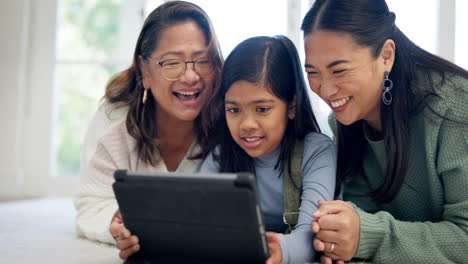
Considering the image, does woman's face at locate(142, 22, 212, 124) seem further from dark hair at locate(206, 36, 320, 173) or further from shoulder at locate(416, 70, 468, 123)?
shoulder at locate(416, 70, 468, 123)

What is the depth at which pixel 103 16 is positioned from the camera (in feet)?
9.77

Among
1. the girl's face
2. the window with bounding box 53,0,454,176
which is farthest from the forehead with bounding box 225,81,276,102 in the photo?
the window with bounding box 53,0,454,176

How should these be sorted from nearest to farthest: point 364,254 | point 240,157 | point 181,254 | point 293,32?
1. point 181,254
2. point 364,254
3. point 240,157
4. point 293,32

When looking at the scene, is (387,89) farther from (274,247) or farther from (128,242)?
(128,242)

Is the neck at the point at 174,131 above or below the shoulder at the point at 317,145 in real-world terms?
below

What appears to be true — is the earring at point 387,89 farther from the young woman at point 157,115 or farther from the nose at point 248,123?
the young woman at point 157,115

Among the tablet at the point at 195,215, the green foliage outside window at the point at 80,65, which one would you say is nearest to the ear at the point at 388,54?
the tablet at the point at 195,215

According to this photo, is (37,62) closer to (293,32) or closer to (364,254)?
(293,32)

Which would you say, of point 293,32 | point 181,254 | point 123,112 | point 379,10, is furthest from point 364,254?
point 293,32

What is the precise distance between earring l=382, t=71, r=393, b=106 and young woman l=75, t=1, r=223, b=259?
52 cm

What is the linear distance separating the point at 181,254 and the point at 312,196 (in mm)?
349

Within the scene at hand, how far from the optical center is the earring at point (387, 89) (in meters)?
1.23

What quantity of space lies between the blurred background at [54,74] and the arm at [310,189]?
5.36 feet

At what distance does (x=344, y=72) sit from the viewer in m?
1.19
